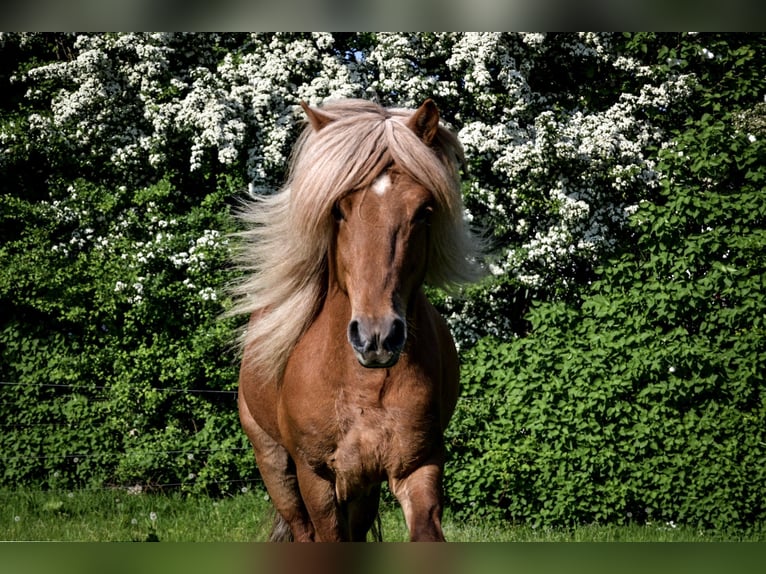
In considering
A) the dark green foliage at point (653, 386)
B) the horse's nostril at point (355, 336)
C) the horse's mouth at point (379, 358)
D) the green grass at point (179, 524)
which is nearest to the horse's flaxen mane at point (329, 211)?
the horse's nostril at point (355, 336)

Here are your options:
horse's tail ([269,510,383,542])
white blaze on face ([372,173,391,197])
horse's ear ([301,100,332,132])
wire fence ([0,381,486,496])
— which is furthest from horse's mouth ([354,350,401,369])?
wire fence ([0,381,486,496])

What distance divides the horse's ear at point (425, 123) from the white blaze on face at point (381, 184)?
33cm

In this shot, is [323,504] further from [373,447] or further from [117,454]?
[117,454]

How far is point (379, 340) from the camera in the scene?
2496 mm

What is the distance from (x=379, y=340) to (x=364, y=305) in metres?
0.14

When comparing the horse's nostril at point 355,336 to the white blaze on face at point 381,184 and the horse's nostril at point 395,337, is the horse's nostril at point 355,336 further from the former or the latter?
the white blaze on face at point 381,184

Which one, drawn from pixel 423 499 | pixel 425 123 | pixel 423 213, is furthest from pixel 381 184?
pixel 423 499

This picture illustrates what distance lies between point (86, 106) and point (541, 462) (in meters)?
6.22

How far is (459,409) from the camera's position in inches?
321

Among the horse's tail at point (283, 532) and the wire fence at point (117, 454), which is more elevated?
the horse's tail at point (283, 532)

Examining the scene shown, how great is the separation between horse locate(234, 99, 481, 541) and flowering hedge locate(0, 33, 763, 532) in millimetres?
5193

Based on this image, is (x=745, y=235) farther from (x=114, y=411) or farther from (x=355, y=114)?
(x=114, y=411)

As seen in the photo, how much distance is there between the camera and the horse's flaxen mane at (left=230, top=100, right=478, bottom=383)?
2801 millimetres

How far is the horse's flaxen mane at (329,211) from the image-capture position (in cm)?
280
